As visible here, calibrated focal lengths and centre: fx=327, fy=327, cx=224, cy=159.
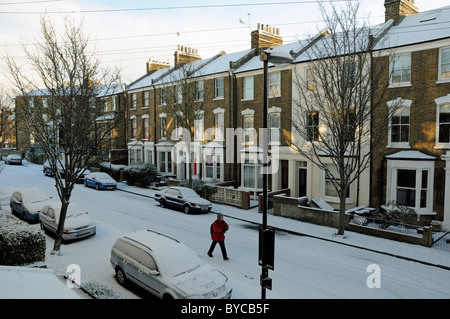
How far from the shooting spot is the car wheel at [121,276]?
1006 centimetres

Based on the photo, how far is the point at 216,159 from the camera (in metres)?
27.5

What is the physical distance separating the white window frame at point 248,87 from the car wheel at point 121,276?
1783 centimetres

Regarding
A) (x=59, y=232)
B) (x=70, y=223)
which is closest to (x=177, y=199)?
(x=70, y=223)

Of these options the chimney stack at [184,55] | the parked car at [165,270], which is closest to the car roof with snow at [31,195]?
the parked car at [165,270]

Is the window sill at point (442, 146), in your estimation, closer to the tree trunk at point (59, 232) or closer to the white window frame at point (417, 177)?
the white window frame at point (417, 177)

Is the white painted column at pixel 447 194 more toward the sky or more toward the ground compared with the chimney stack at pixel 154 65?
more toward the ground

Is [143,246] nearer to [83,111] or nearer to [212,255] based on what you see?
[212,255]

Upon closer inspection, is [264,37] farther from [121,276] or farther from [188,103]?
[121,276]

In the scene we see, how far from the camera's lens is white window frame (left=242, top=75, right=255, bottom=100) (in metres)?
25.2

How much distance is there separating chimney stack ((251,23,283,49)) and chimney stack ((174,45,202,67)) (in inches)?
362

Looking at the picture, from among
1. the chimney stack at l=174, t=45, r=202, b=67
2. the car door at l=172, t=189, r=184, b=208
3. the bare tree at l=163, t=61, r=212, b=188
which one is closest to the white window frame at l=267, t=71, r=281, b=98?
the bare tree at l=163, t=61, r=212, b=188
